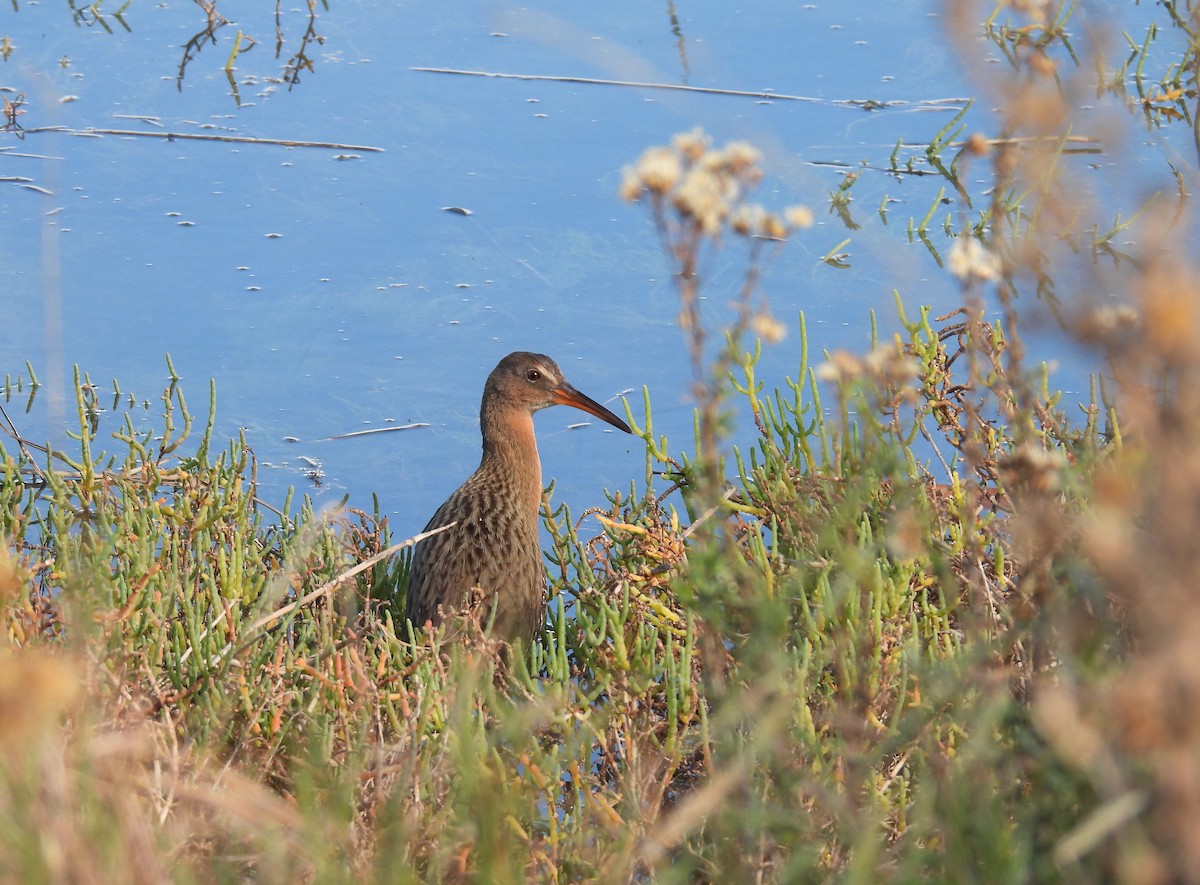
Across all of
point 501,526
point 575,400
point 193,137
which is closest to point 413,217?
point 193,137

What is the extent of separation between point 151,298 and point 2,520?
2.36 meters

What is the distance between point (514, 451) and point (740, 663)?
8.79 feet

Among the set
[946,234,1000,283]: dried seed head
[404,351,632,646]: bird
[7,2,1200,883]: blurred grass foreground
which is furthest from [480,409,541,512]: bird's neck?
[946,234,1000,283]: dried seed head

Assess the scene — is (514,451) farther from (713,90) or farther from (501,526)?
(713,90)

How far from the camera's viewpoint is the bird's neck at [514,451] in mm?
5715

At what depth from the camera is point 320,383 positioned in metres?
6.40

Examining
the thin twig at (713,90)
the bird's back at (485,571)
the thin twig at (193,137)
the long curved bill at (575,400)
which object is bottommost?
the bird's back at (485,571)

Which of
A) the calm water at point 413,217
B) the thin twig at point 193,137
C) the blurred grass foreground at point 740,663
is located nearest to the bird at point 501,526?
the blurred grass foreground at point 740,663

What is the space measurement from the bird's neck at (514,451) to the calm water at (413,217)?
29cm

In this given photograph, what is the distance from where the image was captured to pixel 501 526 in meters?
5.26

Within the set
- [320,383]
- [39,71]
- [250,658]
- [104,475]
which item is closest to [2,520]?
[104,475]

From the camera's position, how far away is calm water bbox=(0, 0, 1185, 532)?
20.9 ft

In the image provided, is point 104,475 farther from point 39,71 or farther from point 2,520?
point 39,71

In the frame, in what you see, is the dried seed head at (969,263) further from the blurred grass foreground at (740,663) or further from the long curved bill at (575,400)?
the long curved bill at (575,400)
